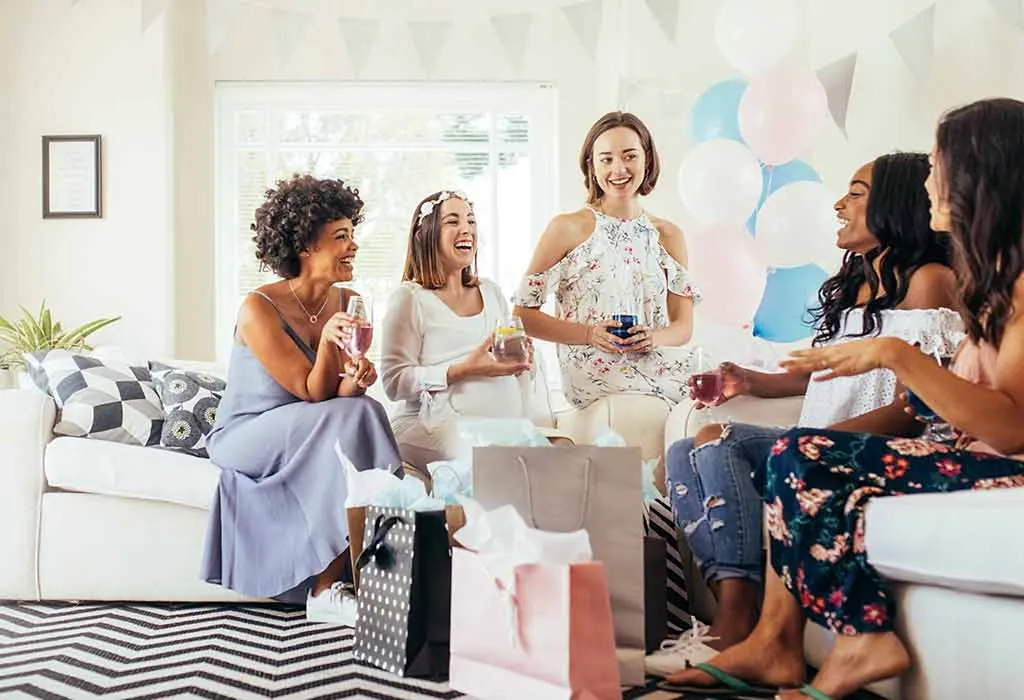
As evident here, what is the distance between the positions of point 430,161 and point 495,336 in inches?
133

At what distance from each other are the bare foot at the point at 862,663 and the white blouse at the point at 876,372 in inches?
22.9

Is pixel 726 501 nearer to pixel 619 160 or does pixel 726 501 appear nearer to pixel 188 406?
pixel 619 160

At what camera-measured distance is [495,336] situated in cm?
261

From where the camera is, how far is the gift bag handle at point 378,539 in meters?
2.13

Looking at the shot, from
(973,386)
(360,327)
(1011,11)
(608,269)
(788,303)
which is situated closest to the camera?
Result: (973,386)

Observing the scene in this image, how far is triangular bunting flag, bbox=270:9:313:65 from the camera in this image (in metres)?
5.68

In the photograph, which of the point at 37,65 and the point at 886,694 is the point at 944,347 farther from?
the point at 37,65

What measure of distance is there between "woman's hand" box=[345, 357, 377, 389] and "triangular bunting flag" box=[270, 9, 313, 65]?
346cm

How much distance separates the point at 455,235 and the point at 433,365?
0.38m

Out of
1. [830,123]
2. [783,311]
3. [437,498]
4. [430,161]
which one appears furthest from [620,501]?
[430,161]

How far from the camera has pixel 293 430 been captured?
267 centimetres

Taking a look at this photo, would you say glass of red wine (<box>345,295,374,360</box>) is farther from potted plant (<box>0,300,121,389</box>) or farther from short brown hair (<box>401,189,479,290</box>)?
potted plant (<box>0,300,121,389</box>)

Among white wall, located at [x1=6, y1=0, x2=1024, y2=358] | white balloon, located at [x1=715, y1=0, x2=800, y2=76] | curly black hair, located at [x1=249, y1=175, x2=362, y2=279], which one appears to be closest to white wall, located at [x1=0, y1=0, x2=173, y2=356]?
white wall, located at [x1=6, y1=0, x2=1024, y2=358]

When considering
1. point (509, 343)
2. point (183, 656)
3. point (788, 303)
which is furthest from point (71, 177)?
point (183, 656)
